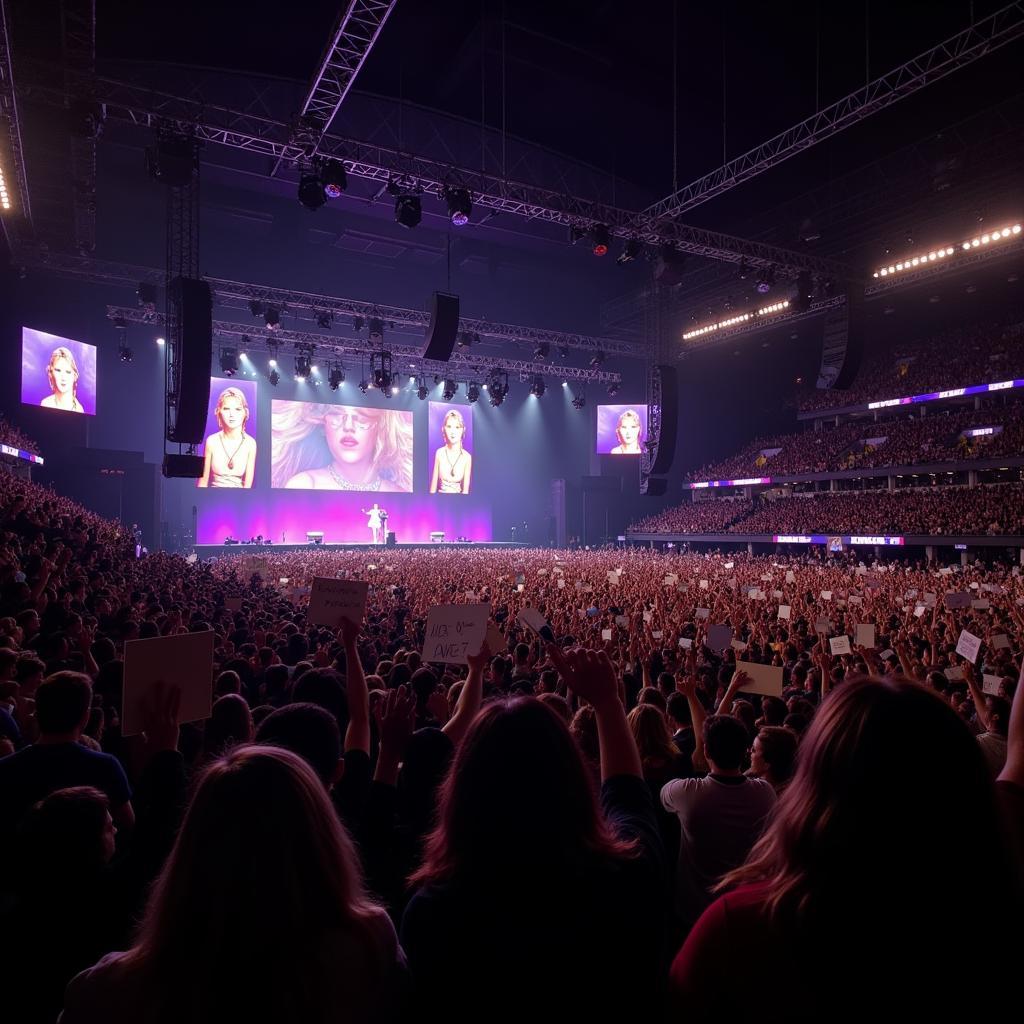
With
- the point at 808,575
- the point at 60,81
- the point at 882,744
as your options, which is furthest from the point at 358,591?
the point at 808,575

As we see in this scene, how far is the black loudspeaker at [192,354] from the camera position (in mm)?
12484

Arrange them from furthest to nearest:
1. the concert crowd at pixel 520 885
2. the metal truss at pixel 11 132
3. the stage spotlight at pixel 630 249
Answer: the stage spotlight at pixel 630 249, the metal truss at pixel 11 132, the concert crowd at pixel 520 885

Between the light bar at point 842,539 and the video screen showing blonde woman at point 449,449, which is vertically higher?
the video screen showing blonde woman at point 449,449

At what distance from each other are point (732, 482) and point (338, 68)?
30.4 meters

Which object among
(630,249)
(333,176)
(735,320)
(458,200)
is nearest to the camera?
(333,176)

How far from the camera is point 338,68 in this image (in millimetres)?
13281

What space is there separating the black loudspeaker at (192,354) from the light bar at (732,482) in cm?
3021

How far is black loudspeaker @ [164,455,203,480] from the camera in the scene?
14.8 metres


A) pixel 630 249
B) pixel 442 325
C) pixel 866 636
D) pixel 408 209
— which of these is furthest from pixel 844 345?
pixel 866 636

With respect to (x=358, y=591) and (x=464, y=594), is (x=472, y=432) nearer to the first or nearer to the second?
(x=464, y=594)

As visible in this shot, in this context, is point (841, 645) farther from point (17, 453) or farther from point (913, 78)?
point (17, 453)

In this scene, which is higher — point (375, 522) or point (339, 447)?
point (339, 447)

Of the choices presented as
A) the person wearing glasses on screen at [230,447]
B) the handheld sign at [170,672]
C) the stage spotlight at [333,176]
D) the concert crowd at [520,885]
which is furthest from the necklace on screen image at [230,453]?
the concert crowd at [520,885]

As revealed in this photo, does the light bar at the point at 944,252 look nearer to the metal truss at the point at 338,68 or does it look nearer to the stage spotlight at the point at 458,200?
the stage spotlight at the point at 458,200
